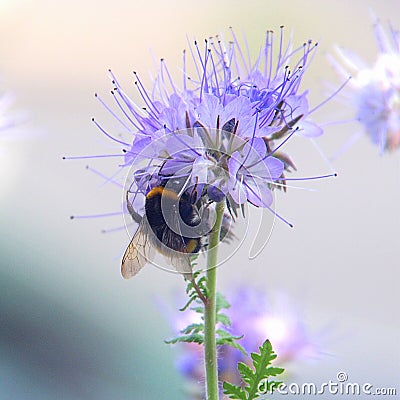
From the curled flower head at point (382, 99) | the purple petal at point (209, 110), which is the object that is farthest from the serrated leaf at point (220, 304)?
the curled flower head at point (382, 99)

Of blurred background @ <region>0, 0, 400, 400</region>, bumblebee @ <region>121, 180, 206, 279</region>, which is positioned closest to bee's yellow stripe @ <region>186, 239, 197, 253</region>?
→ bumblebee @ <region>121, 180, 206, 279</region>

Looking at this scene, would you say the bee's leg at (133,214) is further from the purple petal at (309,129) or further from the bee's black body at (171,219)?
the purple petal at (309,129)

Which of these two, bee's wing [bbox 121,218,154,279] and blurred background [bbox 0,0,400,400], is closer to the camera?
bee's wing [bbox 121,218,154,279]

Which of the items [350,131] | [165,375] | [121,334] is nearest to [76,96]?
[350,131]

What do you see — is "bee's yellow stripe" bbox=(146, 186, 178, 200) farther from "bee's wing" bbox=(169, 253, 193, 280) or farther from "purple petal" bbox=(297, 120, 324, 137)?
"purple petal" bbox=(297, 120, 324, 137)

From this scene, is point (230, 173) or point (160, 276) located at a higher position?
point (160, 276)

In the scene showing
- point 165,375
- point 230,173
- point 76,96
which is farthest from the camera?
point 76,96

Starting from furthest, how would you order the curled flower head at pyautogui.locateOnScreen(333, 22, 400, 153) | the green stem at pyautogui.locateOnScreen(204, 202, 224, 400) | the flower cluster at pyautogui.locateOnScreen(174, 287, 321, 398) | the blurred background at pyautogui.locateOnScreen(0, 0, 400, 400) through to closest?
the blurred background at pyautogui.locateOnScreen(0, 0, 400, 400)
the curled flower head at pyautogui.locateOnScreen(333, 22, 400, 153)
the flower cluster at pyautogui.locateOnScreen(174, 287, 321, 398)
the green stem at pyautogui.locateOnScreen(204, 202, 224, 400)

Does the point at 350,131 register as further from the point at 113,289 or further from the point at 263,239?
Answer: the point at 263,239
